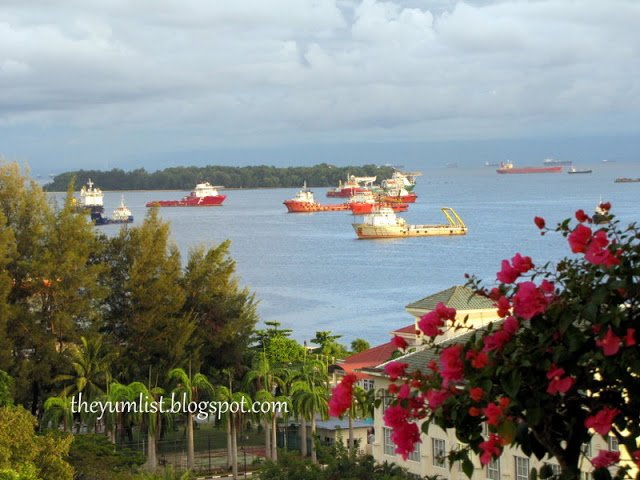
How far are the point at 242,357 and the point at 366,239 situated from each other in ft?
277

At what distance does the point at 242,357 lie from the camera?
33375mm

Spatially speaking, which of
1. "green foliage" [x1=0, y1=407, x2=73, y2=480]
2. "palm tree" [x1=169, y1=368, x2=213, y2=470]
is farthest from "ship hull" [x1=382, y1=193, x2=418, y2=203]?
"green foliage" [x1=0, y1=407, x2=73, y2=480]

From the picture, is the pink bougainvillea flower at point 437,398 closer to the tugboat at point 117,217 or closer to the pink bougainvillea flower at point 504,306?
the pink bougainvillea flower at point 504,306

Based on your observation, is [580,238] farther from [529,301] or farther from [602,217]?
[602,217]

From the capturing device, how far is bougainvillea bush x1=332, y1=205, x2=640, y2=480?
4.66 metres

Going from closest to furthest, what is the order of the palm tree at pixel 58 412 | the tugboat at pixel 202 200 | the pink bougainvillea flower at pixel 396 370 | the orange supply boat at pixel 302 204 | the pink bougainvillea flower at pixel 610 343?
1. the pink bougainvillea flower at pixel 610 343
2. the pink bougainvillea flower at pixel 396 370
3. the palm tree at pixel 58 412
4. the orange supply boat at pixel 302 204
5. the tugboat at pixel 202 200

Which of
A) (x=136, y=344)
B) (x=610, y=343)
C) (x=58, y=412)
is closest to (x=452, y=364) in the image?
(x=610, y=343)

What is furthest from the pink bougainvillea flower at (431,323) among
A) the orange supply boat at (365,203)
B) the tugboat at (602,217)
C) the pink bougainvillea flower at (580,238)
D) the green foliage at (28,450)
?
the orange supply boat at (365,203)

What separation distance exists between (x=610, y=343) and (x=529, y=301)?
383mm

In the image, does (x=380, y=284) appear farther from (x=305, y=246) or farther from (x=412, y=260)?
(x=305, y=246)

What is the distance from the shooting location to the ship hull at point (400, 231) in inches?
4592

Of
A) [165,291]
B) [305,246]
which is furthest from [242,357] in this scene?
[305,246]

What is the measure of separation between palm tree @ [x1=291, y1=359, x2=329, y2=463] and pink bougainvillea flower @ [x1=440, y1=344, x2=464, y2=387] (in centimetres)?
2107

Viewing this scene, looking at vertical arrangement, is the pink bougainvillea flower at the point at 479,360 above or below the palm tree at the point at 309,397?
above
